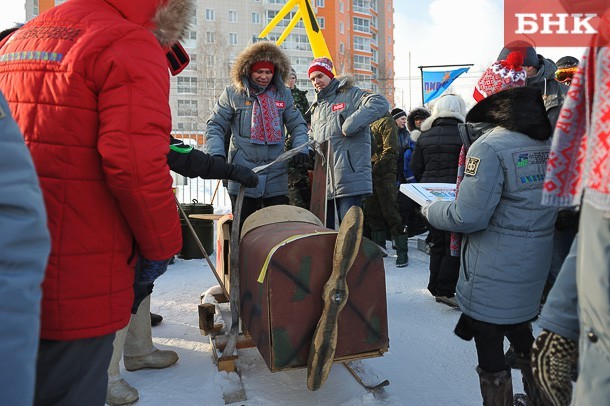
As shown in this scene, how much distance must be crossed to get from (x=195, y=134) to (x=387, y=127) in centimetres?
724

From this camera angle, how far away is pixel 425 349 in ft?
10.9

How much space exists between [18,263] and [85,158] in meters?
0.61

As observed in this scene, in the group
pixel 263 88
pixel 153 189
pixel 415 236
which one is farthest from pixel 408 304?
pixel 415 236

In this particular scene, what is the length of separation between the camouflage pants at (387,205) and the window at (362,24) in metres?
59.7

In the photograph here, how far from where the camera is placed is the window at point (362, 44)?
6184 centimetres

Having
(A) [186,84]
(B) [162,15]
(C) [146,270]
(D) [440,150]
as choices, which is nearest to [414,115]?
(D) [440,150]

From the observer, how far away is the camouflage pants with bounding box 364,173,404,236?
5824mm

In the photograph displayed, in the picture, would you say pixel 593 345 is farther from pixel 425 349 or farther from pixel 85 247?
pixel 425 349

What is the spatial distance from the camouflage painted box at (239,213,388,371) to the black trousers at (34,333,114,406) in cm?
88

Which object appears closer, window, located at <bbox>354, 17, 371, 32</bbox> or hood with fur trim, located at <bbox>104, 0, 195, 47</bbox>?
hood with fur trim, located at <bbox>104, 0, 195, 47</bbox>

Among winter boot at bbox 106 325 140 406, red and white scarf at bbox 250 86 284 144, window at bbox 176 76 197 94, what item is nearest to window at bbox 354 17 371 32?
window at bbox 176 76 197 94

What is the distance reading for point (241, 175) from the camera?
8.29 ft

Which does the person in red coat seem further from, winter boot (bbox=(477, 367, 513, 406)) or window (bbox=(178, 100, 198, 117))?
window (bbox=(178, 100, 198, 117))

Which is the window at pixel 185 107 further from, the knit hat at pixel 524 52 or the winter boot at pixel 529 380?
the winter boot at pixel 529 380
